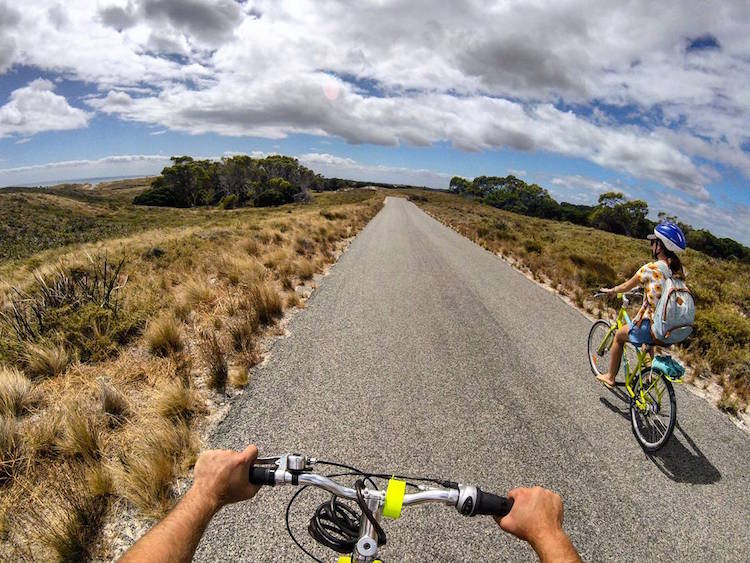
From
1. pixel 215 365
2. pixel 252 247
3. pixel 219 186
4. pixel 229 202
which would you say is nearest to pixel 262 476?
pixel 215 365

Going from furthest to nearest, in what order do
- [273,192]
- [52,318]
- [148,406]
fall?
[273,192]
[52,318]
[148,406]

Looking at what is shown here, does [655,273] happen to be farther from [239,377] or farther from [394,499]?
[239,377]

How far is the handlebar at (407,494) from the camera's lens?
1598mm

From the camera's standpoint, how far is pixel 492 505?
5.19 feet

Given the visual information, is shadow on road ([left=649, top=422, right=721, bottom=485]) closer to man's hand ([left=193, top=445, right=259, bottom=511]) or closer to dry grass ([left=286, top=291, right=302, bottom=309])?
man's hand ([left=193, top=445, right=259, bottom=511])

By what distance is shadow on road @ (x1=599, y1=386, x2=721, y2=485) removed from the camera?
12.4 feet

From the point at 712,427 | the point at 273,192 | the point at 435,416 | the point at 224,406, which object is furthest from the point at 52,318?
the point at 273,192

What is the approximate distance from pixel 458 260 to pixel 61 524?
13.2 metres

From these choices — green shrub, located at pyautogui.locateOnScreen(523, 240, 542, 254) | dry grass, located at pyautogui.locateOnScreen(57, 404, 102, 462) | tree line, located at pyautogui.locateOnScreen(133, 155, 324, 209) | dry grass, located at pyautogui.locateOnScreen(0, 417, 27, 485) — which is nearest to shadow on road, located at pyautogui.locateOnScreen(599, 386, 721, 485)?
dry grass, located at pyautogui.locateOnScreen(57, 404, 102, 462)

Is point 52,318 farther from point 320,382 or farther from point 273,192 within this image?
point 273,192

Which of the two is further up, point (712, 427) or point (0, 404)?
point (0, 404)

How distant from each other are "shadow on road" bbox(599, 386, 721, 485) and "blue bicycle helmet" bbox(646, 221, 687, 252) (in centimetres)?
229

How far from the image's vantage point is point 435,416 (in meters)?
4.39

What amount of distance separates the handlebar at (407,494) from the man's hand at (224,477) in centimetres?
5
